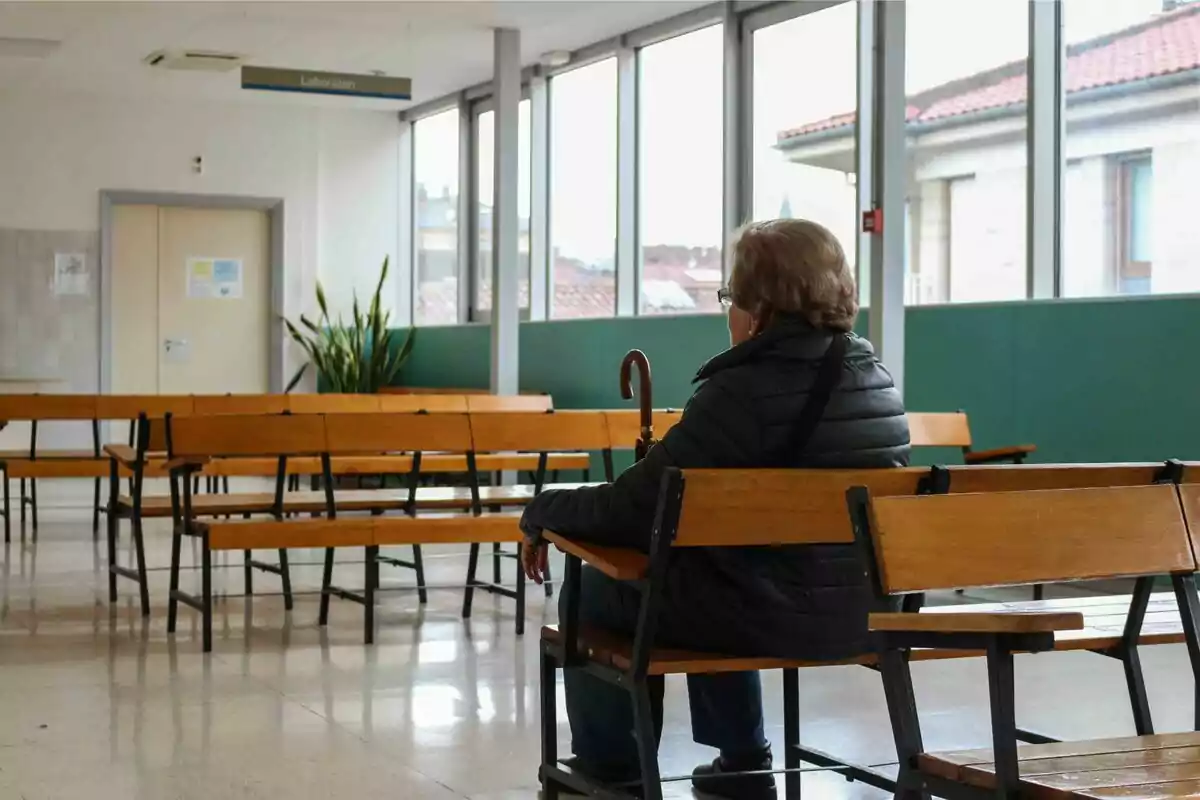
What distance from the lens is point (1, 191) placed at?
1250 cm

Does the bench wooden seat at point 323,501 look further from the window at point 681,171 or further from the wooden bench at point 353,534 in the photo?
the window at point 681,171

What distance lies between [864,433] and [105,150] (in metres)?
11.2

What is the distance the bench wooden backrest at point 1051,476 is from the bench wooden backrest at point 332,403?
5350mm

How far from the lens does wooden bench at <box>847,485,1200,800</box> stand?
190 centimetres

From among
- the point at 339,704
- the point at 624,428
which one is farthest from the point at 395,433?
→ the point at 339,704

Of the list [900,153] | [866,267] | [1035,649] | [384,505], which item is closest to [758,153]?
[866,267]

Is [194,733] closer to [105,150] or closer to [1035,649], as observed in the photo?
[1035,649]

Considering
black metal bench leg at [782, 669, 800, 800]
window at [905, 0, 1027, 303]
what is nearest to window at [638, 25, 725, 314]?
window at [905, 0, 1027, 303]

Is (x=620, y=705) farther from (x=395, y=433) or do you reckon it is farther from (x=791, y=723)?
(x=395, y=433)

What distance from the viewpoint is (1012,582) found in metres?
2.19

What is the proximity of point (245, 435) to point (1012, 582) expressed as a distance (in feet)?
11.1

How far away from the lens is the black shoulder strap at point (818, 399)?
2764mm

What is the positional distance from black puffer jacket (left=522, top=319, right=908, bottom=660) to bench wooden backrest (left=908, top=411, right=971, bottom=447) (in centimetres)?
327

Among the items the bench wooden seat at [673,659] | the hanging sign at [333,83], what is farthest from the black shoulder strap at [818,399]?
the hanging sign at [333,83]
